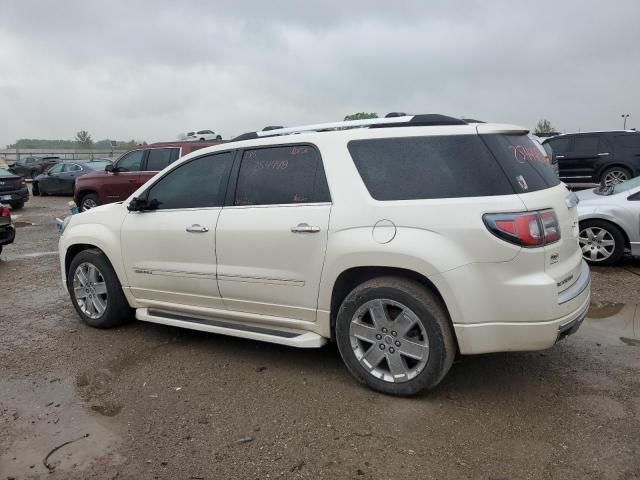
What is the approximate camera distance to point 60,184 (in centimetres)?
2172

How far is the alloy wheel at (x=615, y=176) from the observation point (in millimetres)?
14492

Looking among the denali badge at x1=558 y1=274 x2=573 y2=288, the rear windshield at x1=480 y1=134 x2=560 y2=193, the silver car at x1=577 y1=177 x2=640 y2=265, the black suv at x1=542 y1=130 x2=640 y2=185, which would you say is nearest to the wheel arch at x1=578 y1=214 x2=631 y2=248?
the silver car at x1=577 y1=177 x2=640 y2=265

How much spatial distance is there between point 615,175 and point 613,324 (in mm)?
11073

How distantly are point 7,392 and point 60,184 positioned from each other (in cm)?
1974

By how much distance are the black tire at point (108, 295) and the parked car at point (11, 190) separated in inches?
499

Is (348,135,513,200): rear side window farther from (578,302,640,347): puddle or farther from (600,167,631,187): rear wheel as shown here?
(600,167,631,187): rear wheel

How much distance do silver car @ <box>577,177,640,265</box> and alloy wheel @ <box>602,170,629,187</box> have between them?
8074 millimetres

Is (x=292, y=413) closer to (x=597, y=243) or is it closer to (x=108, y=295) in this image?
(x=108, y=295)

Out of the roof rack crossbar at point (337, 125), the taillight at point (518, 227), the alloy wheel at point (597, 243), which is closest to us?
the taillight at point (518, 227)

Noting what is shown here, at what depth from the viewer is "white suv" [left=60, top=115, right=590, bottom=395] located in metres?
3.29

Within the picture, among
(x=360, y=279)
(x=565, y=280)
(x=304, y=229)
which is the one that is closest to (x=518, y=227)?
(x=565, y=280)

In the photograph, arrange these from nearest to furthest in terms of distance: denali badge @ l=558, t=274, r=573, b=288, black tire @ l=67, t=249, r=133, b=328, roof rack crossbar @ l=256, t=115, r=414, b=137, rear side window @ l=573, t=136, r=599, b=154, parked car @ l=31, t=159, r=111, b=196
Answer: denali badge @ l=558, t=274, r=573, b=288
roof rack crossbar @ l=256, t=115, r=414, b=137
black tire @ l=67, t=249, r=133, b=328
rear side window @ l=573, t=136, r=599, b=154
parked car @ l=31, t=159, r=111, b=196

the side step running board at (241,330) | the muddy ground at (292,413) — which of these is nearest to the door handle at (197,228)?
the side step running board at (241,330)

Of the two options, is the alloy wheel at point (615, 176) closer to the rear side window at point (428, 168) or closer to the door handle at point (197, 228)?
the rear side window at point (428, 168)
